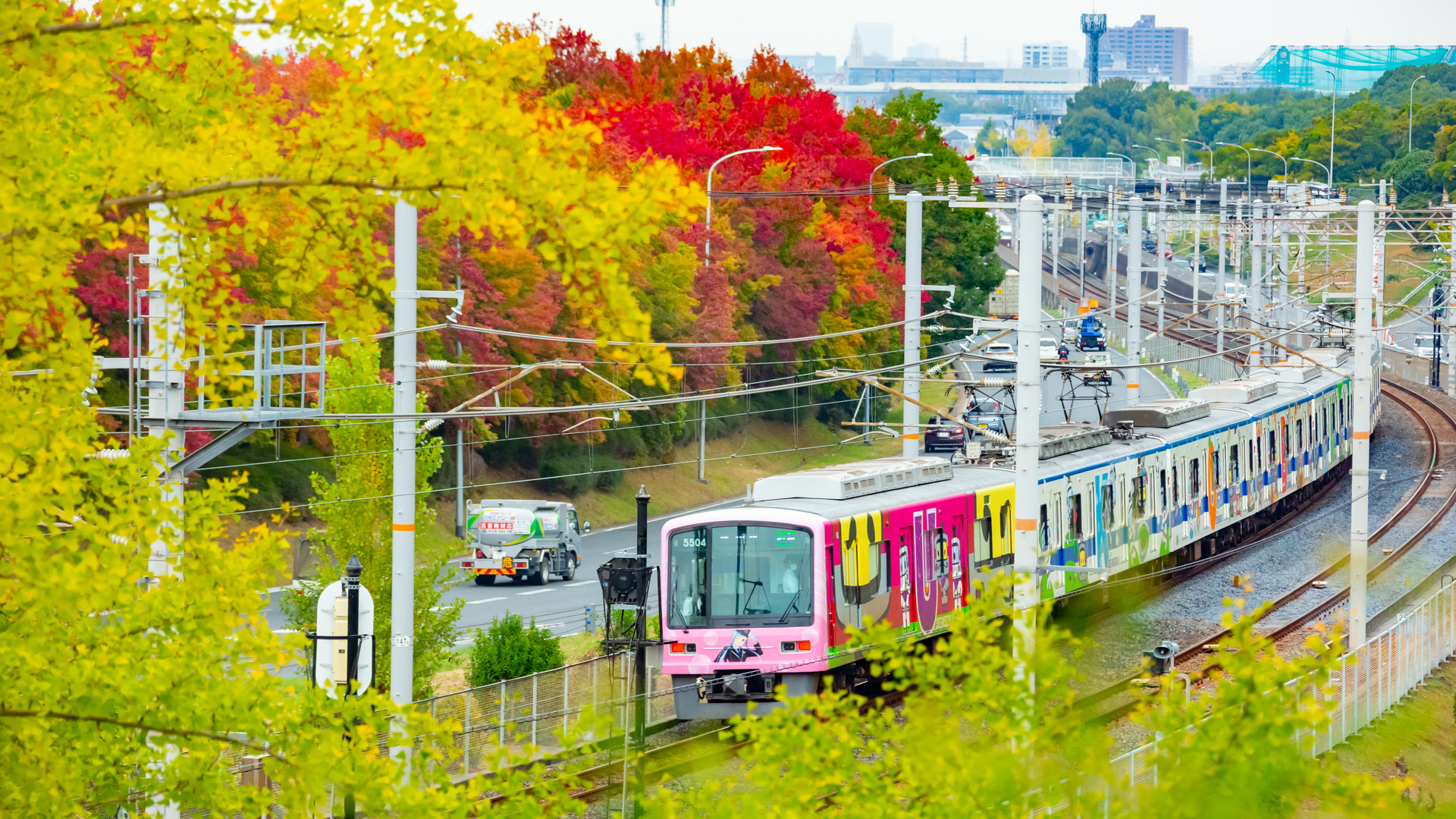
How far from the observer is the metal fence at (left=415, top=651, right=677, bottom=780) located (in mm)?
18906

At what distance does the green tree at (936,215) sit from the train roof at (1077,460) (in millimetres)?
20981

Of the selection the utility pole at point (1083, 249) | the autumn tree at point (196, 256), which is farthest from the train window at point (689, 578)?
the utility pole at point (1083, 249)

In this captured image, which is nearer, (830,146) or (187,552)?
(187,552)

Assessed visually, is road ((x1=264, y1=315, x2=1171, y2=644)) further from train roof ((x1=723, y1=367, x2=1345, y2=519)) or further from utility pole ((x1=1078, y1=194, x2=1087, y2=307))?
utility pole ((x1=1078, y1=194, x2=1087, y2=307))

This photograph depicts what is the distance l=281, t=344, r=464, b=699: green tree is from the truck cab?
53.0 feet

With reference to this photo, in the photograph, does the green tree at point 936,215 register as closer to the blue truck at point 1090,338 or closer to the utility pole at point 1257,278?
the blue truck at point 1090,338

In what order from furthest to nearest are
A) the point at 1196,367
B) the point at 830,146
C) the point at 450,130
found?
the point at 1196,367 → the point at 830,146 → the point at 450,130

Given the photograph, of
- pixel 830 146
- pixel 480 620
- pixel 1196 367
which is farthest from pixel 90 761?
pixel 1196 367

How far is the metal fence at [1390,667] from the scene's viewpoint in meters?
19.7

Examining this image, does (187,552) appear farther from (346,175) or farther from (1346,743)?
(1346,743)

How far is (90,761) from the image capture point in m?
8.05

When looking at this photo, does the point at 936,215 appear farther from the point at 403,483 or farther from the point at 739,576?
the point at 403,483

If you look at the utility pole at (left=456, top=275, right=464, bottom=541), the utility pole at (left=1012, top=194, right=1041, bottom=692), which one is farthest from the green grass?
the utility pole at (left=456, top=275, right=464, bottom=541)

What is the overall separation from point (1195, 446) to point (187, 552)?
26.5 m
